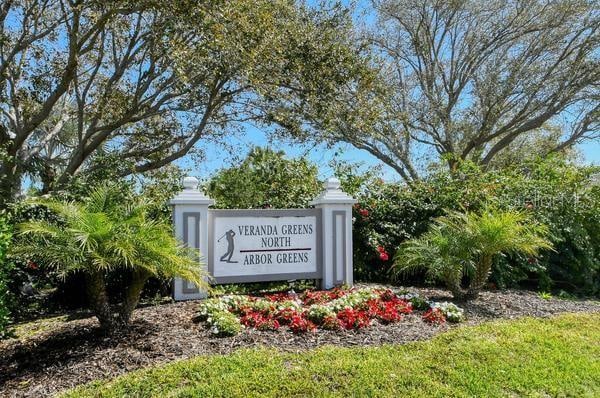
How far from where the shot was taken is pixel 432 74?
18516 millimetres

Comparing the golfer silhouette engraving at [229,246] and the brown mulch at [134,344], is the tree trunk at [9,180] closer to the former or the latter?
the brown mulch at [134,344]

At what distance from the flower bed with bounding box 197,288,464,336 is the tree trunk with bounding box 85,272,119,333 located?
84 centimetres

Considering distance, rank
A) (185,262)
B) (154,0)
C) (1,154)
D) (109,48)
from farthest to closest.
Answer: (109,48) → (154,0) → (1,154) → (185,262)

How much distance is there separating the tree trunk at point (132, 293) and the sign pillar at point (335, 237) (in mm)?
2772

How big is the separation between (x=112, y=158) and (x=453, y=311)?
6673 millimetres

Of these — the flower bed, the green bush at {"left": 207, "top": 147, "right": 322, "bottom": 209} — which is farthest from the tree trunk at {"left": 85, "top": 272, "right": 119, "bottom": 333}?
the green bush at {"left": 207, "top": 147, "right": 322, "bottom": 209}

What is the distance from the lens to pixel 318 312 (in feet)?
16.0

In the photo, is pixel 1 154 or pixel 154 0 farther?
pixel 154 0

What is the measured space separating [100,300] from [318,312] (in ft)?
6.57

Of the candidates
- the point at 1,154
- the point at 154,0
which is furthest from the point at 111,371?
the point at 154,0

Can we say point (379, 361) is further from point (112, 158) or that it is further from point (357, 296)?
point (112, 158)

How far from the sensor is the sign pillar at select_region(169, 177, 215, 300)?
5.89 meters

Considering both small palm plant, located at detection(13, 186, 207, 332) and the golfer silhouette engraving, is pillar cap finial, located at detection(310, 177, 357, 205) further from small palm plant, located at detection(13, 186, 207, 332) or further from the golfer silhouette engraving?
small palm plant, located at detection(13, 186, 207, 332)

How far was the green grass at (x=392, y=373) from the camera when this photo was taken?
348cm
